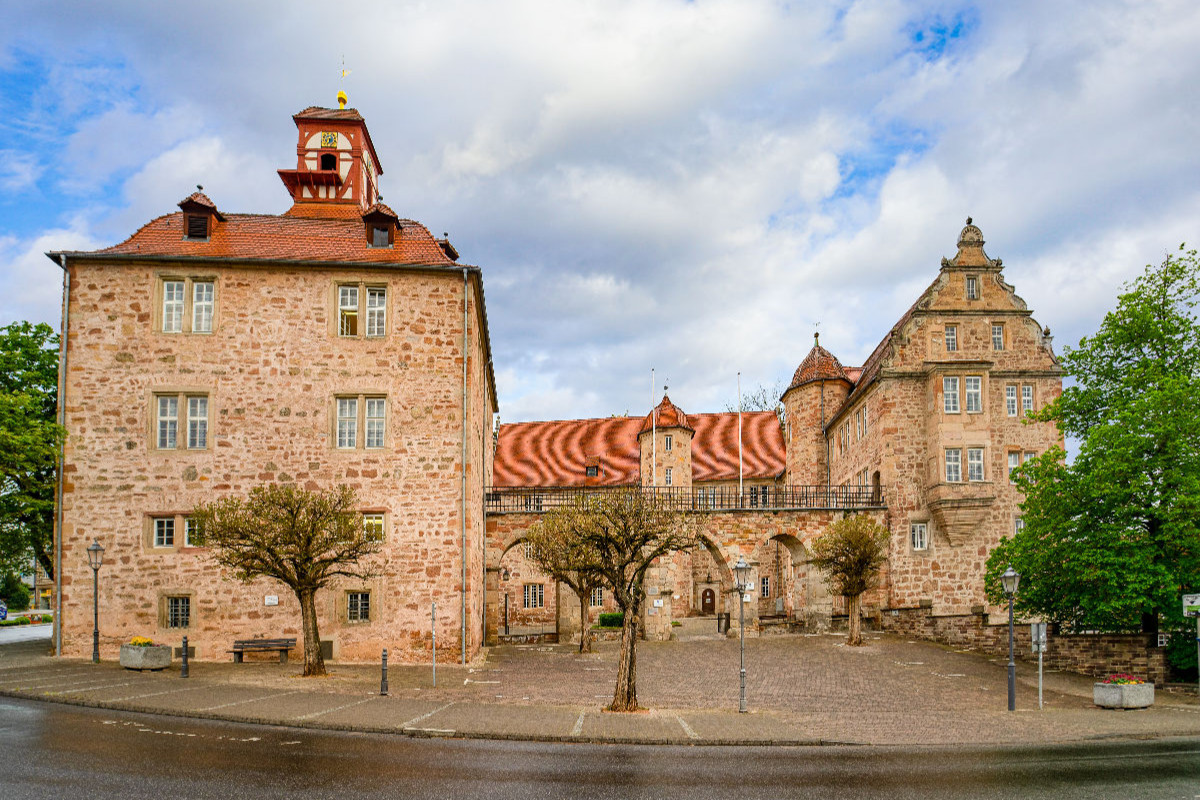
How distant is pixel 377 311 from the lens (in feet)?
98.2

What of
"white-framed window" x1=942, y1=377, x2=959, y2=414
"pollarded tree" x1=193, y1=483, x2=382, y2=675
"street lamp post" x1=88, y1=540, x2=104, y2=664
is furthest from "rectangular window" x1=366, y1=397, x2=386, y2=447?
"white-framed window" x1=942, y1=377, x2=959, y2=414

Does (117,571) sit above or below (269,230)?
below

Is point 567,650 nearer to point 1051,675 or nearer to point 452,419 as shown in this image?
point 452,419

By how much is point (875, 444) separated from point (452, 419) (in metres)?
22.3

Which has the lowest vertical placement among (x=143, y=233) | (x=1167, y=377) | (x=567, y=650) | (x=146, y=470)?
(x=567, y=650)

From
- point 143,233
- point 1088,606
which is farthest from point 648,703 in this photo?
point 143,233

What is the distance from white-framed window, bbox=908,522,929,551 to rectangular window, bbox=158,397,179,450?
29.1 meters

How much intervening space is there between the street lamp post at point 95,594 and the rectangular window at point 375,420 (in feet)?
24.9

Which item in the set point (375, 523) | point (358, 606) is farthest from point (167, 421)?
point (358, 606)

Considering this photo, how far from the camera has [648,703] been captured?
72.7 feet

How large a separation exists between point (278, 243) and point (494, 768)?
2092 cm

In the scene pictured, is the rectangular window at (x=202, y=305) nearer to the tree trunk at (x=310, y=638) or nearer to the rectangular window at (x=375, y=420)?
the rectangular window at (x=375, y=420)

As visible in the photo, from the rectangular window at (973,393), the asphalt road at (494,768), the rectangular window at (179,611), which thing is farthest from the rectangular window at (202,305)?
the rectangular window at (973,393)

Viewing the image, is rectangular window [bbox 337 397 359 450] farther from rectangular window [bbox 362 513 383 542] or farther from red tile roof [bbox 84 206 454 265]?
red tile roof [bbox 84 206 454 265]
